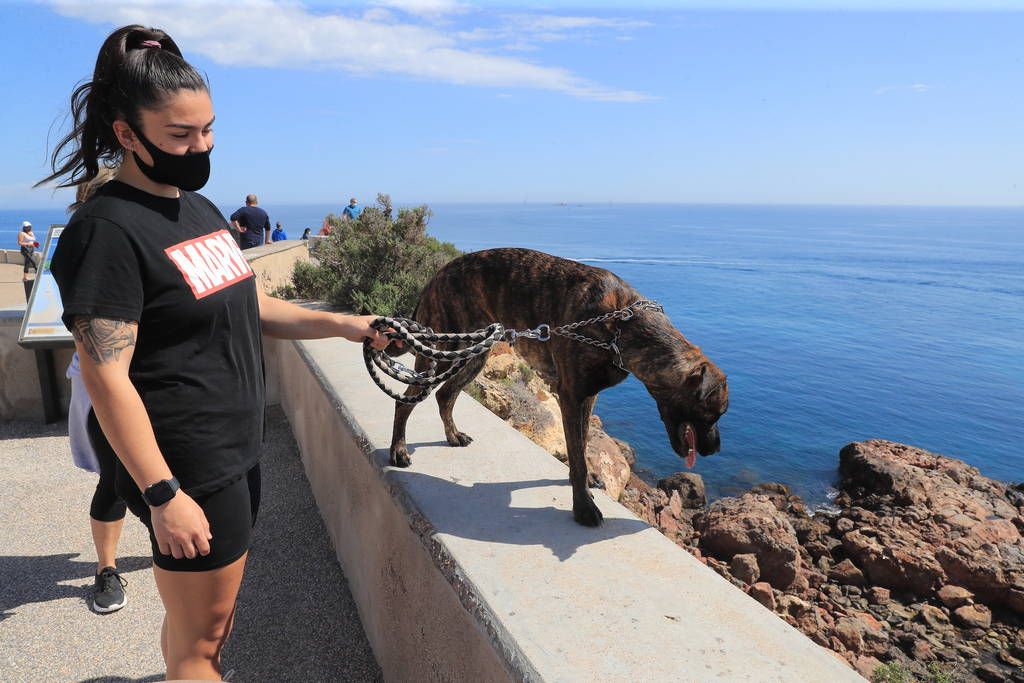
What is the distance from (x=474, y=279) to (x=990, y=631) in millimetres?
8912

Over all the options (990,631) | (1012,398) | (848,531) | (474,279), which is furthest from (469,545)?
(1012,398)

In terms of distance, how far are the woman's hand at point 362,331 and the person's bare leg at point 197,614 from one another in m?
0.85

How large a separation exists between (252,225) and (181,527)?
46.0ft

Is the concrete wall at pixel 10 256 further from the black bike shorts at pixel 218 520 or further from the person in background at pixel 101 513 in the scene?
the black bike shorts at pixel 218 520

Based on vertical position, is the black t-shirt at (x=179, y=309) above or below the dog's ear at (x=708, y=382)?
above

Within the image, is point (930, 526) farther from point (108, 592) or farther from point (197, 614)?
point (197, 614)

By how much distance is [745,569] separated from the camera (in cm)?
775

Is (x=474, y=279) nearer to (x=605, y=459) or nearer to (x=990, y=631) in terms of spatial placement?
(x=605, y=459)

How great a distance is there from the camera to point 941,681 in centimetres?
619

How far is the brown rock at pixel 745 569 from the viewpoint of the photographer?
770cm

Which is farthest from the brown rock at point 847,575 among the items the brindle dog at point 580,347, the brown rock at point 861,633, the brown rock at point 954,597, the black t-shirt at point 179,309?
the black t-shirt at point 179,309

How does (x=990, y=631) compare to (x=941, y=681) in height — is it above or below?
below

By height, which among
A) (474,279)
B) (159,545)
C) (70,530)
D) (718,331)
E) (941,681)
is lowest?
(718,331)

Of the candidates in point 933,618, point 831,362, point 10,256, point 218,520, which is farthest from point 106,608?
point 831,362
